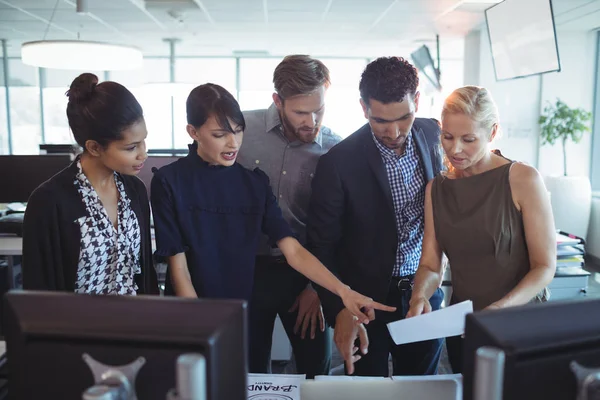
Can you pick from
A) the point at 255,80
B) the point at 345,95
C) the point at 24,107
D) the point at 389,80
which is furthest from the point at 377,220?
the point at 24,107

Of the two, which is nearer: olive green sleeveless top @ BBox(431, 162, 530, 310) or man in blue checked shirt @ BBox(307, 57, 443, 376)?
olive green sleeveless top @ BBox(431, 162, 530, 310)

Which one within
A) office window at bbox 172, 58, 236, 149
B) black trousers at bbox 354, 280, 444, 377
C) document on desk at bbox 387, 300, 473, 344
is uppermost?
office window at bbox 172, 58, 236, 149

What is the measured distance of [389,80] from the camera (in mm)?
1491

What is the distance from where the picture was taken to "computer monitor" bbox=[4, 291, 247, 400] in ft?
1.97

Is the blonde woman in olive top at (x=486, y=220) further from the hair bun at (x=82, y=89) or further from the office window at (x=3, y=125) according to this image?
the office window at (x=3, y=125)

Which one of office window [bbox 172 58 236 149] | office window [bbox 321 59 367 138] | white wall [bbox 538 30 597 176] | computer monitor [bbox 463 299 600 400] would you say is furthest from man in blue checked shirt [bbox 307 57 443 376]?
office window [bbox 172 58 236 149]

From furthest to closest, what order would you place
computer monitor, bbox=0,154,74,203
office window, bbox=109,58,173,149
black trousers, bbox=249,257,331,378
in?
1. office window, bbox=109,58,173,149
2. computer monitor, bbox=0,154,74,203
3. black trousers, bbox=249,257,331,378

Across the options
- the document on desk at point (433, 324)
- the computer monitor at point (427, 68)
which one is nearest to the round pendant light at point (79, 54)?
the document on desk at point (433, 324)

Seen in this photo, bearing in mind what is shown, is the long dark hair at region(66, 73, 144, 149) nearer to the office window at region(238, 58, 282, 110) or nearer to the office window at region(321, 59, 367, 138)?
the office window at region(321, 59, 367, 138)

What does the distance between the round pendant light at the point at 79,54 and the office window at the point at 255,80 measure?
20.5ft

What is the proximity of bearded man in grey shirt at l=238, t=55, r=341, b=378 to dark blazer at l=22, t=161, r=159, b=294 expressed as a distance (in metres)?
0.63

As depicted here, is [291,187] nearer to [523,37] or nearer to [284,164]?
[284,164]

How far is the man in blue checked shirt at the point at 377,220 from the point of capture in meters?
1.61

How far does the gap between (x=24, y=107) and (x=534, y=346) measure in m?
10.7
